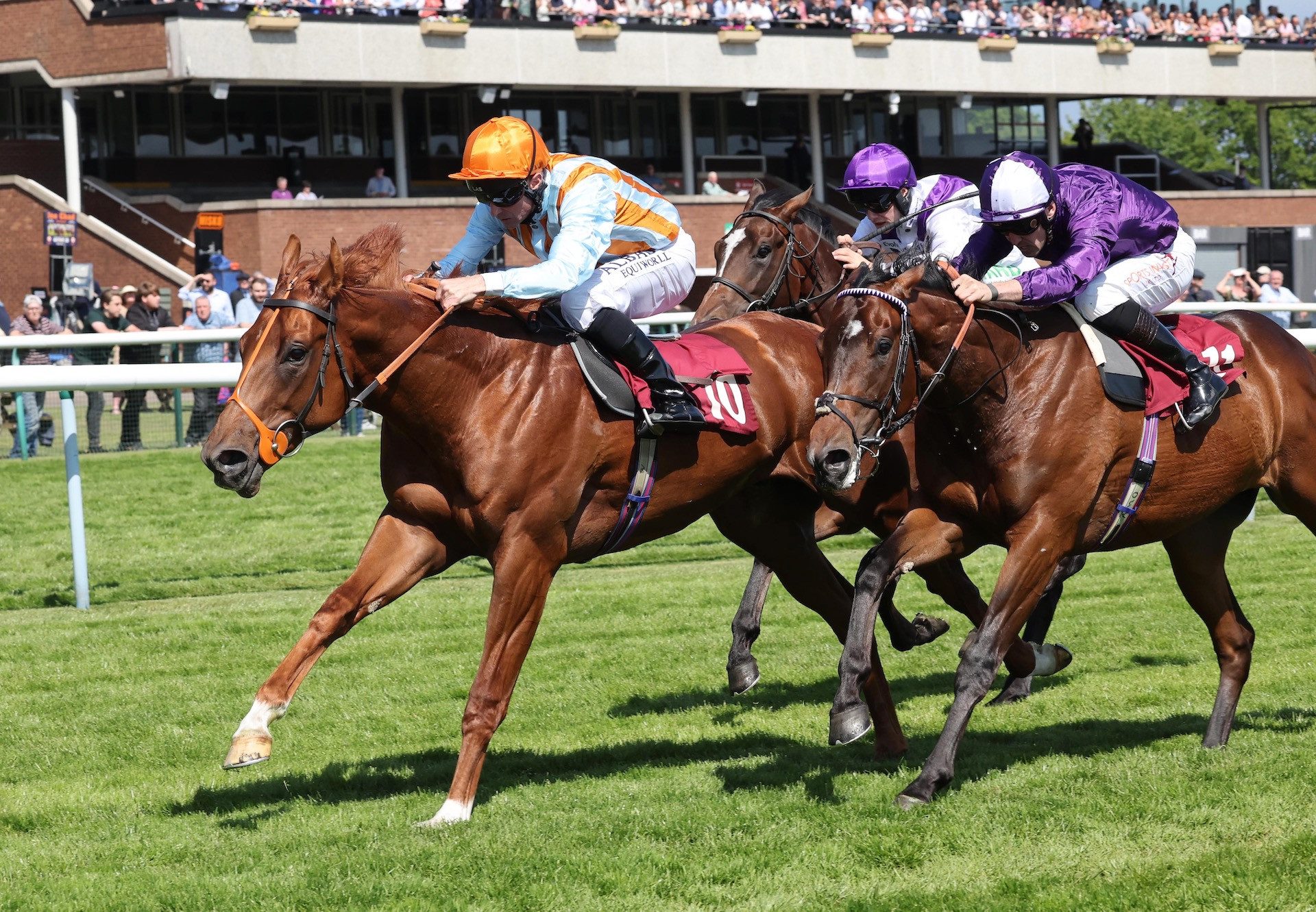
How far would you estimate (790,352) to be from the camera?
6375mm

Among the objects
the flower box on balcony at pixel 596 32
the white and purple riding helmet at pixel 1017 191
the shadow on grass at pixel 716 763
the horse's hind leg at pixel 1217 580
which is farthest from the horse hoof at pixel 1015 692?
the flower box on balcony at pixel 596 32

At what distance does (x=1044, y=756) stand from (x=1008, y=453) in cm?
125

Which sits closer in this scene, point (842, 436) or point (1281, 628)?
point (842, 436)

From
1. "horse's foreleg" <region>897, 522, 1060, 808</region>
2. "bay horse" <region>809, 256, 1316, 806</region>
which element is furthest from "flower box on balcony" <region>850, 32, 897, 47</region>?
"horse's foreleg" <region>897, 522, 1060, 808</region>

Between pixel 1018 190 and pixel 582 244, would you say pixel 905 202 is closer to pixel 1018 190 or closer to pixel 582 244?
pixel 1018 190

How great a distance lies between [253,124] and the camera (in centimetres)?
2978

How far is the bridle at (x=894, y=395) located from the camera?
501 centimetres

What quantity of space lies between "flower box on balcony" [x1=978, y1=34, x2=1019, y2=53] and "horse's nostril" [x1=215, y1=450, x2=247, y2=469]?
29968 millimetres

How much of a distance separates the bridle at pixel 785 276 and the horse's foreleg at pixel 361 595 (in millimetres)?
2079

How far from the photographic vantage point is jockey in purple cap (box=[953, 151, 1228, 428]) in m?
5.38

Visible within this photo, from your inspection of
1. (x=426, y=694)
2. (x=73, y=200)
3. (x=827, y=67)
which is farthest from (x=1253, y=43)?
(x=426, y=694)

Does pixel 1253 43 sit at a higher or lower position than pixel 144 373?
higher

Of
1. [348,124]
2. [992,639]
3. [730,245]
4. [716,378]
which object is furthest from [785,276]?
[348,124]

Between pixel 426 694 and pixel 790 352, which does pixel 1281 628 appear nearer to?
pixel 790 352
